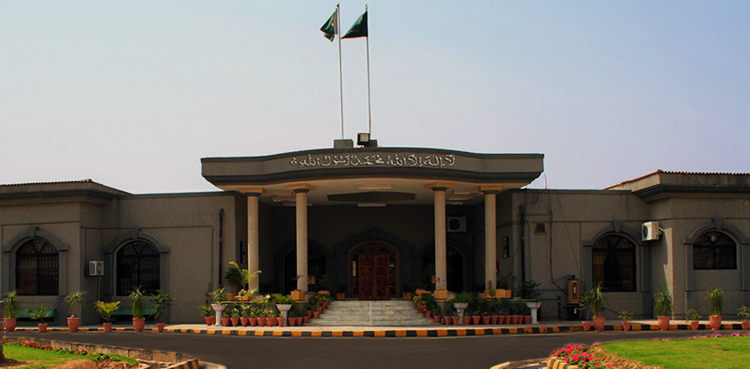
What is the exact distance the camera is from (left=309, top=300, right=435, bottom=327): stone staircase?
20234 millimetres

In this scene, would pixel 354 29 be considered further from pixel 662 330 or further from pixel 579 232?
pixel 662 330

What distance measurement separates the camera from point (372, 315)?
2077 centimetres

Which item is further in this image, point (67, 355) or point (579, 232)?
point (579, 232)

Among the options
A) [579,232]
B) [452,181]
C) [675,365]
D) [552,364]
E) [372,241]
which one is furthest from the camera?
[372,241]

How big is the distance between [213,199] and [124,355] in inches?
429

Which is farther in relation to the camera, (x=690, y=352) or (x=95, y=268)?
(x=95, y=268)

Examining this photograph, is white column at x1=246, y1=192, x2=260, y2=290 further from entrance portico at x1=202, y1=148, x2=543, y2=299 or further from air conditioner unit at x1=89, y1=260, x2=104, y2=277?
air conditioner unit at x1=89, y1=260, x2=104, y2=277

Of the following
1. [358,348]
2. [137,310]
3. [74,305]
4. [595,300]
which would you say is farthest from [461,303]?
[74,305]

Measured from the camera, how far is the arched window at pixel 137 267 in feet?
75.6

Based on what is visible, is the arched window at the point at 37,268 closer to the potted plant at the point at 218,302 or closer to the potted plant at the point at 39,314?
the potted plant at the point at 39,314

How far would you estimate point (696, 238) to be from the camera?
69.9 feet

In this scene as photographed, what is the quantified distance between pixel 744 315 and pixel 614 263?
3767mm

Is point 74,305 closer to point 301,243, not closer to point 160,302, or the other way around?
point 160,302

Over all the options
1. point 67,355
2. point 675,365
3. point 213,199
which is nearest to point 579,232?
point 213,199
